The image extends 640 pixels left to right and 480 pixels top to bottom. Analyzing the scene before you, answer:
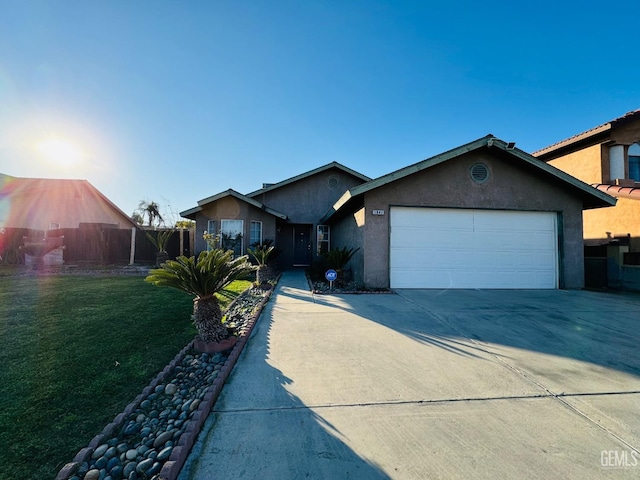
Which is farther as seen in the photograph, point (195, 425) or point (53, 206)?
point (53, 206)

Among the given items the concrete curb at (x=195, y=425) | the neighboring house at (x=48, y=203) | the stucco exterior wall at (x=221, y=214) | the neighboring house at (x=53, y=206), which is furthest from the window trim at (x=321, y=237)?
the neighboring house at (x=48, y=203)

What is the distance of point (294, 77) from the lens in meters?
9.41

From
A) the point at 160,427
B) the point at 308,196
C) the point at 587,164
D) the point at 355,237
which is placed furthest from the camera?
the point at 308,196

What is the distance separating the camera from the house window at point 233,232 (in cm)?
1301

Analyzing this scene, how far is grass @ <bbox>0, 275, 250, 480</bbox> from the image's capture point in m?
2.23

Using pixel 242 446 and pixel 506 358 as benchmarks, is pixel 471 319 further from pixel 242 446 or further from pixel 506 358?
pixel 242 446

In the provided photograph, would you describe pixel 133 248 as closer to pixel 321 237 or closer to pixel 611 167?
pixel 321 237

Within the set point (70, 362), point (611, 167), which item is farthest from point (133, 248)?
point (611, 167)

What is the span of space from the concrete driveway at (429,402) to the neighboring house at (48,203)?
2134 cm

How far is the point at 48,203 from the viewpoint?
19984 millimetres

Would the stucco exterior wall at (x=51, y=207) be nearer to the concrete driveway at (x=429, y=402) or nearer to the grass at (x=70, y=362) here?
the grass at (x=70, y=362)

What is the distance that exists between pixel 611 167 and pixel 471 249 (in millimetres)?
8904

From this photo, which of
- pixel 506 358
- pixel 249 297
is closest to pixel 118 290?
pixel 249 297

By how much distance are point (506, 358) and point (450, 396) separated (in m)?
1.44
